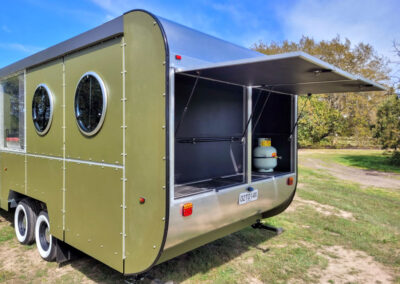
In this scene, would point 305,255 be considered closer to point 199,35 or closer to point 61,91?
point 199,35

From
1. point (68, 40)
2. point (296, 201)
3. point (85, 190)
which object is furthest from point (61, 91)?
point (296, 201)

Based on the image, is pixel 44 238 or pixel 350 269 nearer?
pixel 350 269

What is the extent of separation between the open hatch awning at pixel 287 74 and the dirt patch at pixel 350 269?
84.2 inches

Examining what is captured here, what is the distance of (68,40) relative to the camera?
141 inches

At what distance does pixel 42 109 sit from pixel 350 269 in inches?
164

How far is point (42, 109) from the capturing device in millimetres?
4020

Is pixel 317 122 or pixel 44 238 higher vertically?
pixel 317 122

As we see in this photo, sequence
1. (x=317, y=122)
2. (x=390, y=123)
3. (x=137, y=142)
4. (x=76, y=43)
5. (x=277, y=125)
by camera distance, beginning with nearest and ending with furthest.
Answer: (x=137, y=142)
(x=76, y=43)
(x=277, y=125)
(x=390, y=123)
(x=317, y=122)

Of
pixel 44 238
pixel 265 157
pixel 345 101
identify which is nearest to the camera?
pixel 44 238

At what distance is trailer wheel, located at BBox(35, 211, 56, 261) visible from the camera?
3986mm

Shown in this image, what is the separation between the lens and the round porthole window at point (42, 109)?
12.7ft

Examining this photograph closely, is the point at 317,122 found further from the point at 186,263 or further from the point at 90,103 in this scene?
the point at 90,103

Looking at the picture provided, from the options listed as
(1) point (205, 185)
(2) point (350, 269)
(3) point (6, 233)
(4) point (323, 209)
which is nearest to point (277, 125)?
(1) point (205, 185)

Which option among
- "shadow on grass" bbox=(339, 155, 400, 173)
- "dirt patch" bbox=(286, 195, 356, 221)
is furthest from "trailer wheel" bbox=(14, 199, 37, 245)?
"shadow on grass" bbox=(339, 155, 400, 173)
